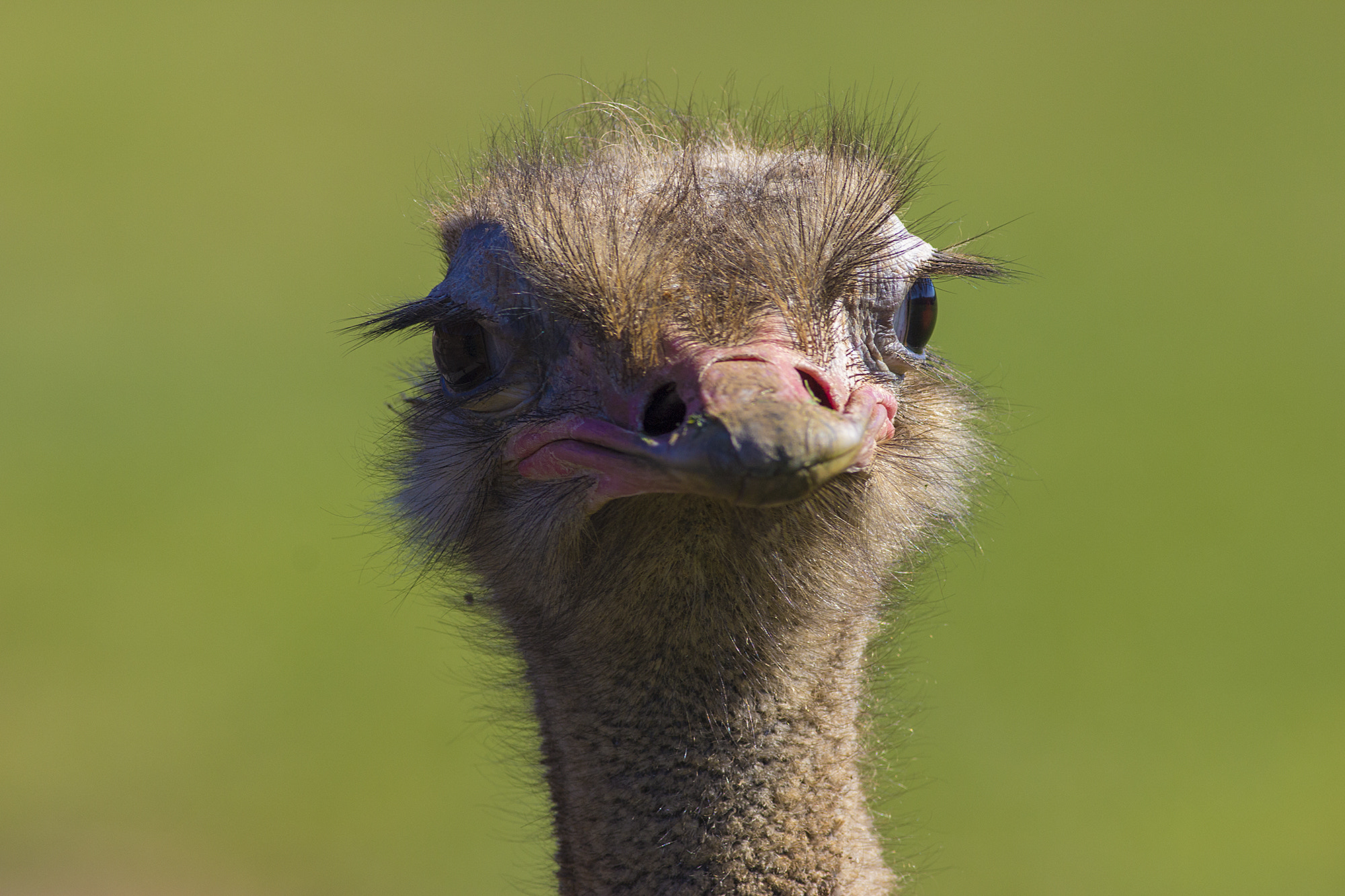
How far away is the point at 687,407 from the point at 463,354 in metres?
0.68

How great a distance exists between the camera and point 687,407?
190 centimetres

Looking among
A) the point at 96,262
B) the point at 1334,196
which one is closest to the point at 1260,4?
the point at 1334,196

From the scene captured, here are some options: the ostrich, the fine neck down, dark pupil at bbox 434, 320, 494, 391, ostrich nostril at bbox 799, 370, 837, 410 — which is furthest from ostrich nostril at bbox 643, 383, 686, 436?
dark pupil at bbox 434, 320, 494, 391

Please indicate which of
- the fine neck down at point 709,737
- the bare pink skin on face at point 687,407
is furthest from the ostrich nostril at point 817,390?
the fine neck down at point 709,737

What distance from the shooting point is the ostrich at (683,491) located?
209 cm

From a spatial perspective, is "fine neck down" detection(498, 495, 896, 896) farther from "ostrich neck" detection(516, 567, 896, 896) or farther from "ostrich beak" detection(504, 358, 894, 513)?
"ostrich beak" detection(504, 358, 894, 513)

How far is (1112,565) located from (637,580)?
893cm

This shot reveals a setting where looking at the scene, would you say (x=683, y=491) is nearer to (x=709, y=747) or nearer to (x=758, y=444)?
(x=758, y=444)

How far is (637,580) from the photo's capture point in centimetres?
222

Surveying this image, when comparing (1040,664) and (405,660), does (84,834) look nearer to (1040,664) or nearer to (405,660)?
(405,660)

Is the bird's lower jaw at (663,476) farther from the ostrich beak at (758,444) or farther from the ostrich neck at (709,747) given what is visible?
the ostrich neck at (709,747)

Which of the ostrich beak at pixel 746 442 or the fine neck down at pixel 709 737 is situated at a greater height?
the ostrich beak at pixel 746 442

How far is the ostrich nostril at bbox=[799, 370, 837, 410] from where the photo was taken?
191 cm

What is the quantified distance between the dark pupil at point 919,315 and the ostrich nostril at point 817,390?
0.63 meters
